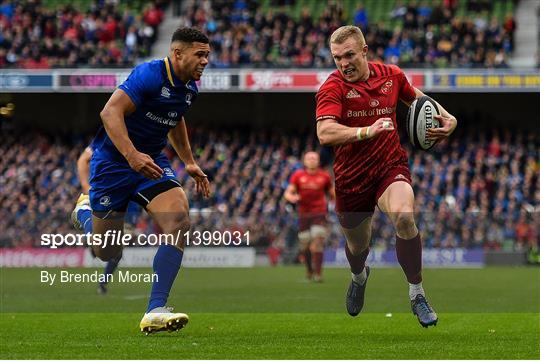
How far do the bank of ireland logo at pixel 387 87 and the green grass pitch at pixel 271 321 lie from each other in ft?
6.83

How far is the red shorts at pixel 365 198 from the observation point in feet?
32.4

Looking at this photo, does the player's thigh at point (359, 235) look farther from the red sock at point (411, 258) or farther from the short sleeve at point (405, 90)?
the short sleeve at point (405, 90)

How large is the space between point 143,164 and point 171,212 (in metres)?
0.57

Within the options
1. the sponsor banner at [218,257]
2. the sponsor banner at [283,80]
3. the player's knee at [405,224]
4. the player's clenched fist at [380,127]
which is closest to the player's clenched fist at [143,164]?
the player's clenched fist at [380,127]

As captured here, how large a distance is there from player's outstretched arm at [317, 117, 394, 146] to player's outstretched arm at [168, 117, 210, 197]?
4.91ft

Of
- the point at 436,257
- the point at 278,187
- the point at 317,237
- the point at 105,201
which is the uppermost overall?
the point at 105,201

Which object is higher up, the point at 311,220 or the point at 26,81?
the point at 311,220

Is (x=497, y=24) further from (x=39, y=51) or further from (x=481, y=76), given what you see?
(x=39, y=51)

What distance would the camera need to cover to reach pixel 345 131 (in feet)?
30.3

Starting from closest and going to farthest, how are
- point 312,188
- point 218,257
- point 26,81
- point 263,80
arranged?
point 312,188
point 218,257
point 263,80
point 26,81

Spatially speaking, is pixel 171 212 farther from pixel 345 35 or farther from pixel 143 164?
pixel 345 35

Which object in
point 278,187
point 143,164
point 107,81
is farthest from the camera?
point 107,81

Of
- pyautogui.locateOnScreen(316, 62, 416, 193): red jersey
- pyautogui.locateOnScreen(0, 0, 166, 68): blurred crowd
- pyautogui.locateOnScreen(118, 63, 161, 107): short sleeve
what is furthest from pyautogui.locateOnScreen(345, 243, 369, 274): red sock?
pyautogui.locateOnScreen(0, 0, 166, 68): blurred crowd

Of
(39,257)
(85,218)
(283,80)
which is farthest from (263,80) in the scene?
(85,218)
